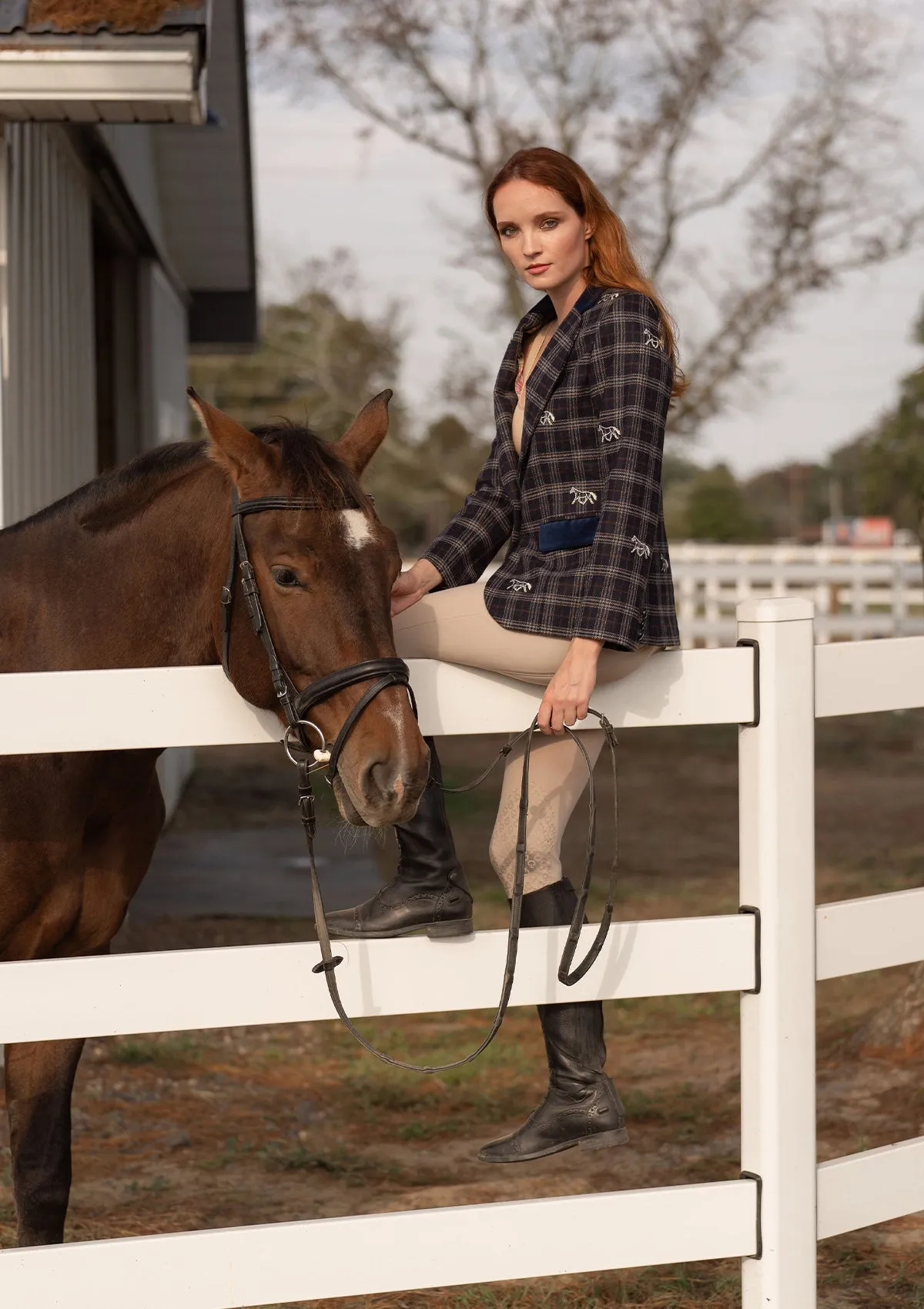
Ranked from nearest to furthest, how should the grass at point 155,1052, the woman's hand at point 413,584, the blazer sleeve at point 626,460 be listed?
1. the blazer sleeve at point 626,460
2. the woman's hand at point 413,584
3. the grass at point 155,1052

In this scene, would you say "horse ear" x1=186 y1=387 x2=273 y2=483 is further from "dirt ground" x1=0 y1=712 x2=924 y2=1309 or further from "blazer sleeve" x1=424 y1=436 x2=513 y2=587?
"dirt ground" x1=0 y1=712 x2=924 y2=1309

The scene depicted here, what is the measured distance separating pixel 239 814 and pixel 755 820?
8.47 m

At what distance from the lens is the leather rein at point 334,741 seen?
241 centimetres

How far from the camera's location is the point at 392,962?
2592 mm

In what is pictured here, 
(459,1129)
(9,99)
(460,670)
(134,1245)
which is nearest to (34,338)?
(9,99)

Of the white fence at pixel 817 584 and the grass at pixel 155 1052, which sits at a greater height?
the white fence at pixel 817 584

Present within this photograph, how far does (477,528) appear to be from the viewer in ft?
Answer: 9.91

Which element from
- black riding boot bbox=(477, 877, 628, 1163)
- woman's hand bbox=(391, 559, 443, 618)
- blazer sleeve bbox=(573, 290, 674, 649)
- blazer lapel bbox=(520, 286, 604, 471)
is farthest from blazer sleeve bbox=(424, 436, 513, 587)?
black riding boot bbox=(477, 877, 628, 1163)

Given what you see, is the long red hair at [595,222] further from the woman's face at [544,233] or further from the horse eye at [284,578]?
the horse eye at [284,578]

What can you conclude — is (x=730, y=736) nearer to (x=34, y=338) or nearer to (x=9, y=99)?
(x=34, y=338)

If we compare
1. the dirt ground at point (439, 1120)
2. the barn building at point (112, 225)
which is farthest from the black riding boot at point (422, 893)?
the barn building at point (112, 225)

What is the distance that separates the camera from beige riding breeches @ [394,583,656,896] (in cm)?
268

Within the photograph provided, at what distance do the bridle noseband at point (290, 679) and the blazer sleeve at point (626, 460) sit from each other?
0.38 m

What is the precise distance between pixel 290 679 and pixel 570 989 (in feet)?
2.56
